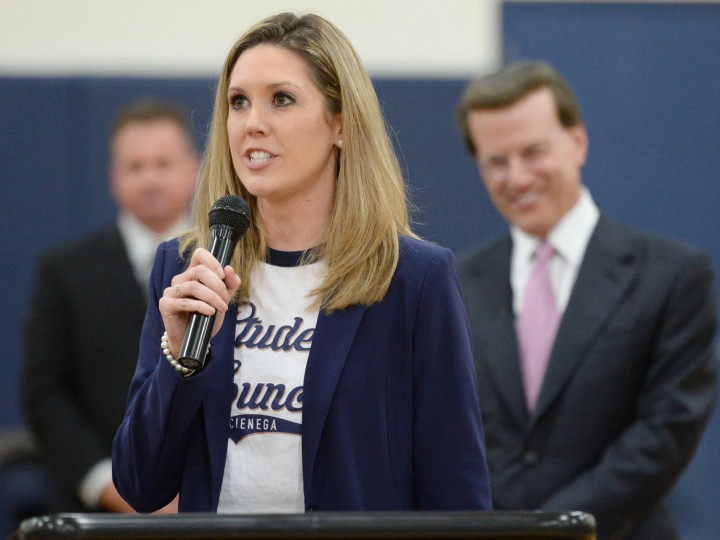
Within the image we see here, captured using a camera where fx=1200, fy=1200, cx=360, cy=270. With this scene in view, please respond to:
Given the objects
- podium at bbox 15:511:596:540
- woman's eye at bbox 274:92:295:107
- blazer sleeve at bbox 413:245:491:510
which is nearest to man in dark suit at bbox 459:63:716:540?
blazer sleeve at bbox 413:245:491:510

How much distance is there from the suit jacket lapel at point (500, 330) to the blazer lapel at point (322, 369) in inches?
48.4

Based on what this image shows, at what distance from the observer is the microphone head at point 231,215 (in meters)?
1.85

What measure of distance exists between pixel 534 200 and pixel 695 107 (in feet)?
8.32

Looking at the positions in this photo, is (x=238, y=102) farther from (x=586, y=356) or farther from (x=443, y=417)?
(x=586, y=356)

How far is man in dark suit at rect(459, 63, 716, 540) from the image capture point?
2.96m

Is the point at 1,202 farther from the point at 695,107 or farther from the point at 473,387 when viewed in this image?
the point at 473,387

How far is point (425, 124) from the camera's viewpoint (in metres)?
5.47

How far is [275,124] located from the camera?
1.95 meters

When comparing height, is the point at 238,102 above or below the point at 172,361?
above

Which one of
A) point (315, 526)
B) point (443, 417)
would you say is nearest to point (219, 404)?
point (443, 417)

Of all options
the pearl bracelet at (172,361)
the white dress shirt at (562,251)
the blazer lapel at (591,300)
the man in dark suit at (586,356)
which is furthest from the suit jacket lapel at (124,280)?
the pearl bracelet at (172,361)

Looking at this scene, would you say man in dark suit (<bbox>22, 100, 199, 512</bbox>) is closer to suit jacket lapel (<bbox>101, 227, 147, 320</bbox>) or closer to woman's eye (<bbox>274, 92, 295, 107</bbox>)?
suit jacket lapel (<bbox>101, 227, 147, 320</bbox>)

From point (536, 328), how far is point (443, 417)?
1261mm

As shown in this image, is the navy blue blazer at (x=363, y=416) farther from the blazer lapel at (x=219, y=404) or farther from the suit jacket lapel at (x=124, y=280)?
the suit jacket lapel at (x=124, y=280)
